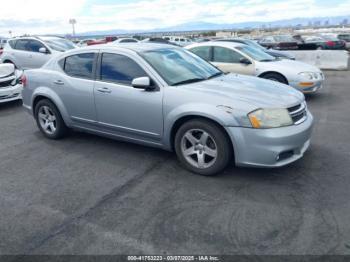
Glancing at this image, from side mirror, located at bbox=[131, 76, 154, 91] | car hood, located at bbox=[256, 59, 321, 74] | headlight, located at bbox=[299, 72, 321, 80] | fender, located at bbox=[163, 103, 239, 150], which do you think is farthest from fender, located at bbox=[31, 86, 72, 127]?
headlight, located at bbox=[299, 72, 321, 80]

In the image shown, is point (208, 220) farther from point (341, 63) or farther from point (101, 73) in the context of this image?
point (341, 63)

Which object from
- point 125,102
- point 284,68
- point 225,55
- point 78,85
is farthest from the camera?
point 225,55

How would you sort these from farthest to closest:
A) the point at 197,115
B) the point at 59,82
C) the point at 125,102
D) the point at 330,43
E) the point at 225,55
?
the point at 330,43 < the point at 225,55 < the point at 59,82 < the point at 125,102 < the point at 197,115

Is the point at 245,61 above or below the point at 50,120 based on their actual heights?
above

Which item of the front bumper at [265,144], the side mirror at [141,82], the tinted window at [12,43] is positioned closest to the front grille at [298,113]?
the front bumper at [265,144]

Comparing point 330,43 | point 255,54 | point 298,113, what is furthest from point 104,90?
point 330,43

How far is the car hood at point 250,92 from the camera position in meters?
3.63

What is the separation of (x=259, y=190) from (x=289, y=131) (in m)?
0.76

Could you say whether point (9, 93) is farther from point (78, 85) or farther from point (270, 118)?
point (270, 118)

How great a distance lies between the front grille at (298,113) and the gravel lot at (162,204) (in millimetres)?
645

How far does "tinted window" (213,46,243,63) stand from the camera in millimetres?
8423

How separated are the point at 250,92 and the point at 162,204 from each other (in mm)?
1747

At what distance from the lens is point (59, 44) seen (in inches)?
466

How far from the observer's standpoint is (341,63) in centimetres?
1480
